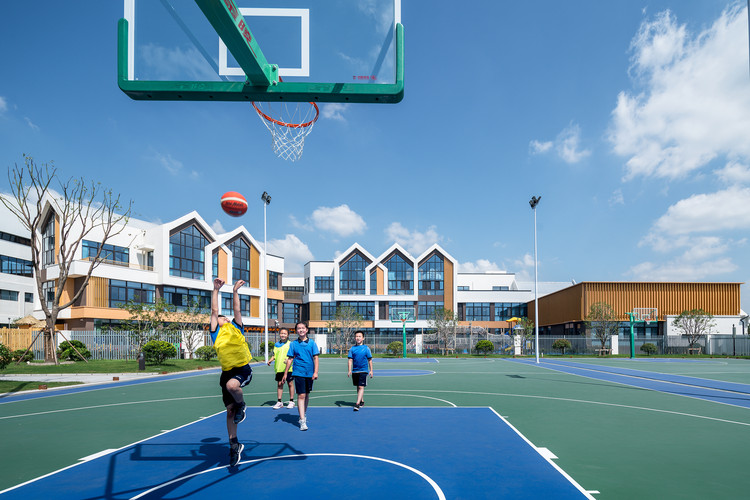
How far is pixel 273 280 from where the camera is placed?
6006 cm

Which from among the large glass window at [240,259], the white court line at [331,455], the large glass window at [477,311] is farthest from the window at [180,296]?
the white court line at [331,455]

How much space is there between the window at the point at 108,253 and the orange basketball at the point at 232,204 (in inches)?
961

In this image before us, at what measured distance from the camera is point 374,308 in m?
61.8

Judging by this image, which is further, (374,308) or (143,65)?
(374,308)

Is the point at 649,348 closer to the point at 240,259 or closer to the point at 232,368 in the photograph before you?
the point at 240,259

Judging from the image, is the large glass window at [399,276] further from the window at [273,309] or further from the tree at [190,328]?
the tree at [190,328]

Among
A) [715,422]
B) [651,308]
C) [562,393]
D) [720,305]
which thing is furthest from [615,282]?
[715,422]

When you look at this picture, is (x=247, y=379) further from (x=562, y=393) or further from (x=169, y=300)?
(x=169, y=300)

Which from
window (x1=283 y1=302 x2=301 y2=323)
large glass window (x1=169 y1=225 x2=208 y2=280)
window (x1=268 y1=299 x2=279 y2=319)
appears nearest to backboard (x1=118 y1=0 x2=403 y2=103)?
large glass window (x1=169 y1=225 x2=208 y2=280)

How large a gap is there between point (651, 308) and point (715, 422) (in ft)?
143

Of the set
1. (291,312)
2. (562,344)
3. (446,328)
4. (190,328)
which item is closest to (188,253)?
(190,328)

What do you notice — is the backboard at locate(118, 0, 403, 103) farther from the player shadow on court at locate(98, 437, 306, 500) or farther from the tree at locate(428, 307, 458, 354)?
the tree at locate(428, 307, 458, 354)

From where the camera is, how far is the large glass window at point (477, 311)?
212 ft

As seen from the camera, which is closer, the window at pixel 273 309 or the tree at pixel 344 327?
the tree at pixel 344 327
